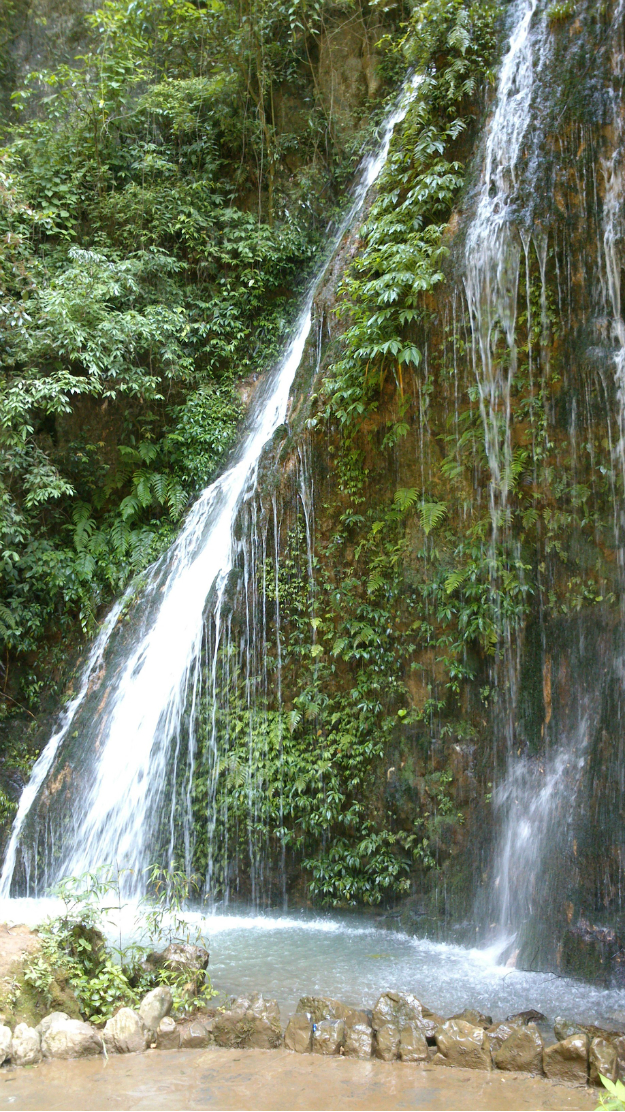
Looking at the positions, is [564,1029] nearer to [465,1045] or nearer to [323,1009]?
[465,1045]

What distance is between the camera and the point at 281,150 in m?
12.3

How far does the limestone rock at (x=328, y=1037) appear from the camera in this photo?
3.96m

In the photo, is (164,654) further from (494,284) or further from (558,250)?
(558,250)

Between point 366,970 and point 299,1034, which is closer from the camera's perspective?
point 299,1034

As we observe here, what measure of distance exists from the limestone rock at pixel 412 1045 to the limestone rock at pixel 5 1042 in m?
1.96

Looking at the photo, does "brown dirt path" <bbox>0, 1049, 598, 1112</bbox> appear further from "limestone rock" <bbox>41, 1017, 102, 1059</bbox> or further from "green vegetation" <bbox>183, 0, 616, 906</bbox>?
"green vegetation" <bbox>183, 0, 616, 906</bbox>

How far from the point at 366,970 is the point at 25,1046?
2400 millimetres

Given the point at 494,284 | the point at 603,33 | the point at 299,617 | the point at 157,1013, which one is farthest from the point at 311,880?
the point at 603,33

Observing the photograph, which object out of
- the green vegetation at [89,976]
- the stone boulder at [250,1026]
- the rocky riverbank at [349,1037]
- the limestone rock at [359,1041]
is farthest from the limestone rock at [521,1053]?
the green vegetation at [89,976]

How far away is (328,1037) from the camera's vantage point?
3982 mm

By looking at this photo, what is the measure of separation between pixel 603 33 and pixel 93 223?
302 inches

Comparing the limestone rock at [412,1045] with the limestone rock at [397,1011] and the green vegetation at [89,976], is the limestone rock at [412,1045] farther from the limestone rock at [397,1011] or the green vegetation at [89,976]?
the green vegetation at [89,976]

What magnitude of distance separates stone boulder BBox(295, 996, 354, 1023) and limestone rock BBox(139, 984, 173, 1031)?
0.73 metres

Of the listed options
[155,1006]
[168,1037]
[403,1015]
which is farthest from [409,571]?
[168,1037]
